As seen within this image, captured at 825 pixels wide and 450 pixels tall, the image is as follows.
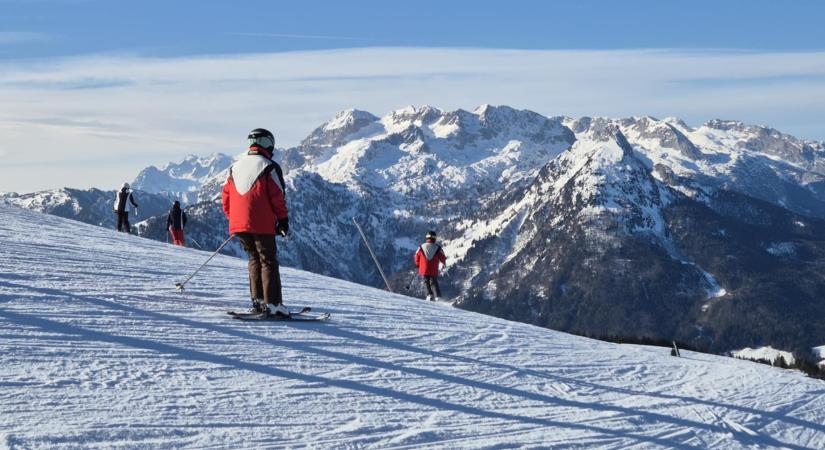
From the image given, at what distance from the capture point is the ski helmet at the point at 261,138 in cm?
1002

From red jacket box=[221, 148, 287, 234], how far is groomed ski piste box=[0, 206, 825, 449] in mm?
1289

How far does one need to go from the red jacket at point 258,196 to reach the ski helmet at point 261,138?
0.37 ft

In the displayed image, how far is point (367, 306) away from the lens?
14.1 meters

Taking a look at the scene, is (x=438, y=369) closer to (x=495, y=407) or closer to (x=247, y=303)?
(x=495, y=407)

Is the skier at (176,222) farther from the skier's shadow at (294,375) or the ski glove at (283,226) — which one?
the skier's shadow at (294,375)

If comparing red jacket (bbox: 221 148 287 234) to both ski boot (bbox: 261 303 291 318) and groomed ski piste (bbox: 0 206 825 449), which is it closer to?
ski boot (bbox: 261 303 291 318)

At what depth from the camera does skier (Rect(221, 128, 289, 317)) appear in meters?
9.96

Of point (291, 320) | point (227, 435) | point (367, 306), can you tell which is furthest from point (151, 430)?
point (367, 306)

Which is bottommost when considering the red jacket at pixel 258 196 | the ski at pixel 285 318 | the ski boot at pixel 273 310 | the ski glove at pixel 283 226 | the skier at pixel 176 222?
A: the ski at pixel 285 318

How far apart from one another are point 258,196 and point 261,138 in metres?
0.71

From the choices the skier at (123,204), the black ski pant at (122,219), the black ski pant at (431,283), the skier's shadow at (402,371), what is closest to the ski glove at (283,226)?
the skier's shadow at (402,371)

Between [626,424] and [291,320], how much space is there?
463cm

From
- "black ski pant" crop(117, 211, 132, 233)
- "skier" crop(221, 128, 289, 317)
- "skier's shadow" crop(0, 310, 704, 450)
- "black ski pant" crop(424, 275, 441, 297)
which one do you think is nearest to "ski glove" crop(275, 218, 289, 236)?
"skier" crop(221, 128, 289, 317)

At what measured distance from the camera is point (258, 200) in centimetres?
997
